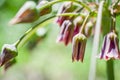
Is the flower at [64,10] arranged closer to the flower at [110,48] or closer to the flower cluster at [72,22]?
the flower cluster at [72,22]

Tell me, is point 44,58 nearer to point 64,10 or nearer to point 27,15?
point 64,10

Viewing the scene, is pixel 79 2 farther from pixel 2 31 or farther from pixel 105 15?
pixel 2 31

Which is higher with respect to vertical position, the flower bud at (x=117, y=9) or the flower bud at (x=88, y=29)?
the flower bud at (x=117, y=9)

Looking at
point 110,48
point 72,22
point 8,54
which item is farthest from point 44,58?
point 8,54

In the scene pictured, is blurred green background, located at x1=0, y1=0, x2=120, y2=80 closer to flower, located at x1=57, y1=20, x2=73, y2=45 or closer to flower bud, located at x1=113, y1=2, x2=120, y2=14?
flower, located at x1=57, y1=20, x2=73, y2=45

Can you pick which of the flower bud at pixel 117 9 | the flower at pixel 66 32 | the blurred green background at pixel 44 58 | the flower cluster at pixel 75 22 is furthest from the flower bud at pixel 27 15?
the blurred green background at pixel 44 58

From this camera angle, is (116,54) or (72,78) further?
(72,78)

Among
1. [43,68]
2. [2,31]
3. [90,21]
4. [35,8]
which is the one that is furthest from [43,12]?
[43,68]
